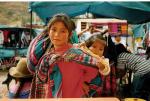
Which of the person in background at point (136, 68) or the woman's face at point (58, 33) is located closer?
the woman's face at point (58, 33)

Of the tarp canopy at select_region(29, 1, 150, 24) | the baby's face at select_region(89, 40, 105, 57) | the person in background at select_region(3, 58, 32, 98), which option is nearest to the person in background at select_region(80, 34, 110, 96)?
the baby's face at select_region(89, 40, 105, 57)

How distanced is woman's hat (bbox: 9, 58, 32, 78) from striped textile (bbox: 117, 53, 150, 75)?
1.13 feet

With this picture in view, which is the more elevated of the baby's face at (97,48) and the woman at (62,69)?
the baby's face at (97,48)

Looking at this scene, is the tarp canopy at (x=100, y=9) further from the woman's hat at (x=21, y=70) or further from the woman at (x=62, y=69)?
the woman's hat at (x=21, y=70)

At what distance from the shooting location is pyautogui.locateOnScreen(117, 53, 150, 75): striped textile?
1156 millimetres

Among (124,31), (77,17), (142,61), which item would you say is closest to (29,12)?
(77,17)

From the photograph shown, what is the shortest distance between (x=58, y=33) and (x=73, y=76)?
16 centimetres

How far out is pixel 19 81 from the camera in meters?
1.10

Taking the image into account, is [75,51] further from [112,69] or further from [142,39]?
[142,39]

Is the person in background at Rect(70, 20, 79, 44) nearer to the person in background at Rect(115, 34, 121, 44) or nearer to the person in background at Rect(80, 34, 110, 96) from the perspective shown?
the person in background at Rect(80, 34, 110, 96)

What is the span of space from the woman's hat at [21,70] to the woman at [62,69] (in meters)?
0.03

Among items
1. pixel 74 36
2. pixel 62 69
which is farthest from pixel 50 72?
pixel 74 36

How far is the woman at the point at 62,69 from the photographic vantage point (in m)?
1.07

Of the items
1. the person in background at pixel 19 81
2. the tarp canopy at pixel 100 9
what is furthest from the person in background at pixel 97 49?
the person in background at pixel 19 81
